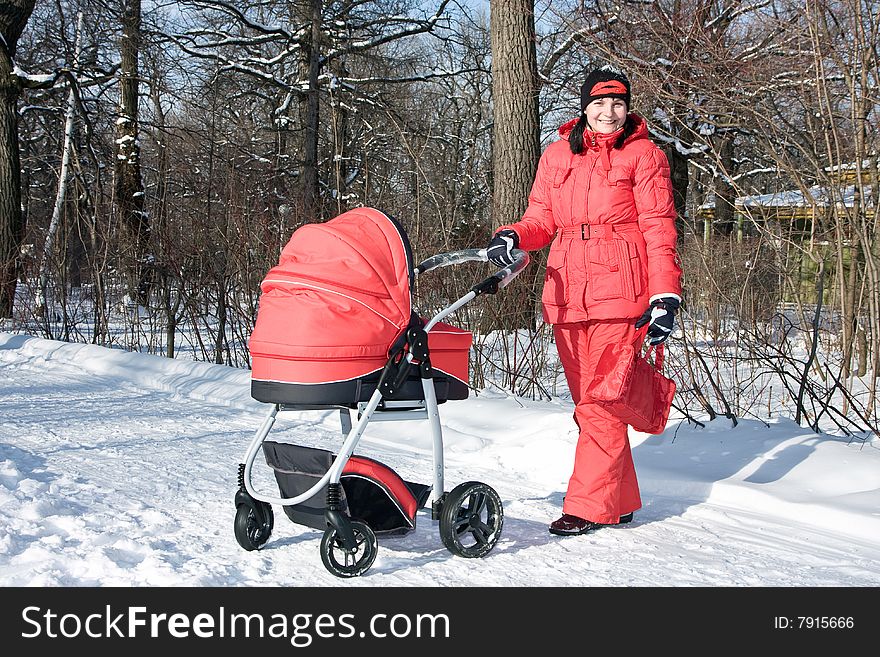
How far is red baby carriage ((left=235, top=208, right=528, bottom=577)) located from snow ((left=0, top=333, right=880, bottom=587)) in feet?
0.47

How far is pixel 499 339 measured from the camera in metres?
7.69

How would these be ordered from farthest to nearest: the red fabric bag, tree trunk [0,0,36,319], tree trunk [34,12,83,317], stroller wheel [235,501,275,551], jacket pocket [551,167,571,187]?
tree trunk [0,0,36,319], tree trunk [34,12,83,317], jacket pocket [551,167,571,187], the red fabric bag, stroller wheel [235,501,275,551]

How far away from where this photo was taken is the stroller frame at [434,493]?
3.15 m

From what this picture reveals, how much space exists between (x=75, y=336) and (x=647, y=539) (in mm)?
9405

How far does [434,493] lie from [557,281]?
1091mm

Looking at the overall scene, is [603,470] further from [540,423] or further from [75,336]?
[75,336]

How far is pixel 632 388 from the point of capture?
386 centimetres

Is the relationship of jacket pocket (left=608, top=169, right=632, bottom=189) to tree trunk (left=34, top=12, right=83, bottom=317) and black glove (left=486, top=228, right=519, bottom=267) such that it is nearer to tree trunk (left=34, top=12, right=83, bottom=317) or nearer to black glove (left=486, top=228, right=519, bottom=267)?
black glove (left=486, top=228, right=519, bottom=267)

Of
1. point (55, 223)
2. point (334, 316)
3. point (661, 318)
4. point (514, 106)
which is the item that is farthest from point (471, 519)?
point (55, 223)

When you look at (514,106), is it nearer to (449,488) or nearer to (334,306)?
(449,488)

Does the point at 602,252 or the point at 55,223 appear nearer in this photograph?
the point at 602,252

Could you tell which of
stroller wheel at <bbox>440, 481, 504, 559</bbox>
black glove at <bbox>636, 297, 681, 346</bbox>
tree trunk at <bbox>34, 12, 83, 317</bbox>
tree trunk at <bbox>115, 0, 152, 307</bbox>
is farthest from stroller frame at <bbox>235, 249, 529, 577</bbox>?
tree trunk at <bbox>115, 0, 152, 307</bbox>

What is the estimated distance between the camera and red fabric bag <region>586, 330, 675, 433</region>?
371 centimetres
